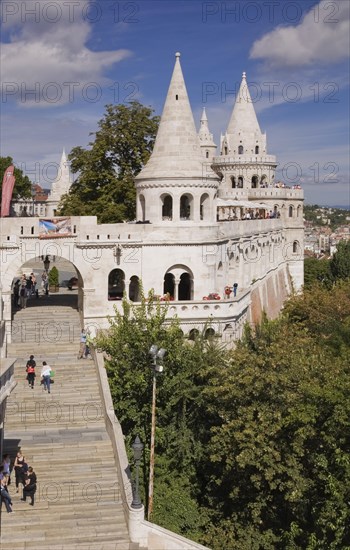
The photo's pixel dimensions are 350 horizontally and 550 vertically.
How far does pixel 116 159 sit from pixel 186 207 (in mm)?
9236

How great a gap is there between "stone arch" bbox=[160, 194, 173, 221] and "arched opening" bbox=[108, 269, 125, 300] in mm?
3014

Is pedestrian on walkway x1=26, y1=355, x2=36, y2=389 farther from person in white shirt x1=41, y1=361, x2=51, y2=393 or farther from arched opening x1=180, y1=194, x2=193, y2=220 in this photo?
arched opening x1=180, y1=194, x2=193, y2=220

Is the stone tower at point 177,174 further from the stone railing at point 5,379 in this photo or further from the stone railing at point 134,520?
the stone railing at point 5,379

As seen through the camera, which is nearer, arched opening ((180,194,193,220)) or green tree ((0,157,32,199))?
arched opening ((180,194,193,220))

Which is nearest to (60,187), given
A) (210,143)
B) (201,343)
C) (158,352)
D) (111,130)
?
(210,143)

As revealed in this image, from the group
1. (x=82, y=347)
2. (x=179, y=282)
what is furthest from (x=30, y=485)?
(x=179, y=282)

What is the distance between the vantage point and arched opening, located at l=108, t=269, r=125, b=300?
87.9 feet

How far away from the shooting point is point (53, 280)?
32594mm

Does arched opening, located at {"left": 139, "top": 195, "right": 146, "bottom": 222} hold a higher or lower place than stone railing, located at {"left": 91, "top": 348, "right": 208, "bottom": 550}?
higher

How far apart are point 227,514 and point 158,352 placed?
552cm

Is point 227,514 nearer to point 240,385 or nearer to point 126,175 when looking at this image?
point 240,385

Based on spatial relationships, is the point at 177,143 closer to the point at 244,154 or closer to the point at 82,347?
the point at 82,347

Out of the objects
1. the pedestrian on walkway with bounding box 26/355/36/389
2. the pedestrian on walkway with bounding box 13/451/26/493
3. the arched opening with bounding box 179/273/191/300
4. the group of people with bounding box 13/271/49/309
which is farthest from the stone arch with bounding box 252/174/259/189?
the pedestrian on walkway with bounding box 13/451/26/493

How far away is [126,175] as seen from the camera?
Answer: 118ft
